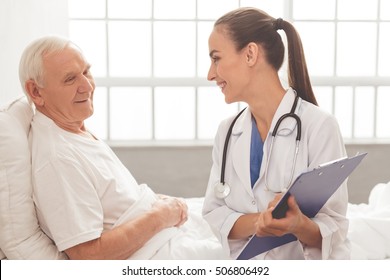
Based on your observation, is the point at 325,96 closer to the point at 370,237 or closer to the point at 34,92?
the point at 370,237

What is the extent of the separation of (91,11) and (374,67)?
6.78 feet

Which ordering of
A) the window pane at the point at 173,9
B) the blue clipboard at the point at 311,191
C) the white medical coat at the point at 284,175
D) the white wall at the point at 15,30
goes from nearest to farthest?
the blue clipboard at the point at 311,191, the white medical coat at the point at 284,175, the white wall at the point at 15,30, the window pane at the point at 173,9

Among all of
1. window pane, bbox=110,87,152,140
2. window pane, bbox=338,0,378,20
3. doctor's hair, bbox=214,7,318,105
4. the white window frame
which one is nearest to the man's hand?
doctor's hair, bbox=214,7,318,105

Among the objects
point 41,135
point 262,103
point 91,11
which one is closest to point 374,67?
point 91,11

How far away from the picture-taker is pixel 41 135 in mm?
1610

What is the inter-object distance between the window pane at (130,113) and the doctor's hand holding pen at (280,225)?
258 cm

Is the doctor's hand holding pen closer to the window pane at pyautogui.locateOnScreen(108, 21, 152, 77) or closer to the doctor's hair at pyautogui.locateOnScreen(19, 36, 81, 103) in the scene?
the doctor's hair at pyautogui.locateOnScreen(19, 36, 81, 103)

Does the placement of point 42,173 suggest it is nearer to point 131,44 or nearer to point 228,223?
point 228,223

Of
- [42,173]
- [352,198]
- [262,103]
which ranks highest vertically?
[262,103]

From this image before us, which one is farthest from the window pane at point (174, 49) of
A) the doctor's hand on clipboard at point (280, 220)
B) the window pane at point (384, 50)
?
the doctor's hand on clipboard at point (280, 220)

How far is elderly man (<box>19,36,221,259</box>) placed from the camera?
1.53m

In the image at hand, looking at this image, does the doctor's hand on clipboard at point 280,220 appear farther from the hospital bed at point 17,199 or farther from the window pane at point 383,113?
the window pane at point 383,113

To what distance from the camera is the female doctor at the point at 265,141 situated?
1.53 meters

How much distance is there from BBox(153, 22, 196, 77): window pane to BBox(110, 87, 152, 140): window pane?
0.66ft
